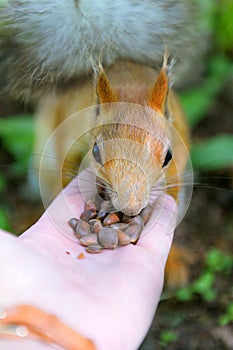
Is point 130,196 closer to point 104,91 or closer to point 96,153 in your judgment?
point 96,153

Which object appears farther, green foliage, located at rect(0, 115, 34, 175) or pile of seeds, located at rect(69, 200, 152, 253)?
green foliage, located at rect(0, 115, 34, 175)

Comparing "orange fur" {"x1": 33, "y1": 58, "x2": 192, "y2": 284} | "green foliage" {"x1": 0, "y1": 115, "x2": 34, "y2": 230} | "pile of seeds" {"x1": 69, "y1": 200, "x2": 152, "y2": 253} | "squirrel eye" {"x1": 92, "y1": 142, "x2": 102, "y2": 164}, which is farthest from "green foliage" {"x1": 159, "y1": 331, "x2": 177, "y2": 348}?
"green foliage" {"x1": 0, "y1": 115, "x2": 34, "y2": 230}

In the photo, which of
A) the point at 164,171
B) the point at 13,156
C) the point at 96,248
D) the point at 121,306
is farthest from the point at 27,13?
the point at 13,156

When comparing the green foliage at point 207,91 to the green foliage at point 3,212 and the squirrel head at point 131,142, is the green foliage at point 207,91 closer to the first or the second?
the green foliage at point 3,212

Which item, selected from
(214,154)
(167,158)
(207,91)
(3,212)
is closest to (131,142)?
(167,158)

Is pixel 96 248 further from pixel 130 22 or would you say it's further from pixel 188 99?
pixel 188 99

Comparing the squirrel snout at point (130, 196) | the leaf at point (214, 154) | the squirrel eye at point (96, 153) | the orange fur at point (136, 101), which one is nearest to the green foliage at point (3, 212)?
the orange fur at point (136, 101)

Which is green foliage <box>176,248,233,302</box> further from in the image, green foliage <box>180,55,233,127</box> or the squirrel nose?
the squirrel nose
